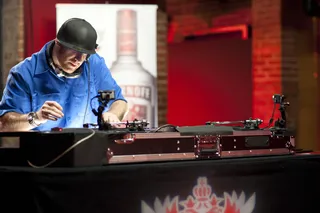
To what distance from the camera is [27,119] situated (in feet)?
7.74

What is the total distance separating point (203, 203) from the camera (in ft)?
6.44

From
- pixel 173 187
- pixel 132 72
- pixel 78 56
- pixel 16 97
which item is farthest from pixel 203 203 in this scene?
pixel 132 72

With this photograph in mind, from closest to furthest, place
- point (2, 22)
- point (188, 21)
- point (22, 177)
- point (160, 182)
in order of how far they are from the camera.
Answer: point (22, 177)
point (160, 182)
point (2, 22)
point (188, 21)

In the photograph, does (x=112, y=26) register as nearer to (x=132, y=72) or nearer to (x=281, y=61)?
(x=132, y=72)

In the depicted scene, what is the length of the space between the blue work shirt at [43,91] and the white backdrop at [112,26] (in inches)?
59.1

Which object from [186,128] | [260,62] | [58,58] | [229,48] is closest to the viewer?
[186,128]

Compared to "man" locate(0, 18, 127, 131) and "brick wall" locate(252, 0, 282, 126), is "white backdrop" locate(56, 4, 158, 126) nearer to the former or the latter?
"brick wall" locate(252, 0, 282, 126)

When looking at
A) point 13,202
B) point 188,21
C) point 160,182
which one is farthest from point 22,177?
point 188,21

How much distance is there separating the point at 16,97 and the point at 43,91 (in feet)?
0.52

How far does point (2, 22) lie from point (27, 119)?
255 cm

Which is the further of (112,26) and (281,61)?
(281,61)

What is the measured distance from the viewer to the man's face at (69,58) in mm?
2531

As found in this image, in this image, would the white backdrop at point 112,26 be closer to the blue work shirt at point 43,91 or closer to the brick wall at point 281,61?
the brick wall at point 281,61

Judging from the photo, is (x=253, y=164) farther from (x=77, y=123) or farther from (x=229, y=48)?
(x=229, y=48)
